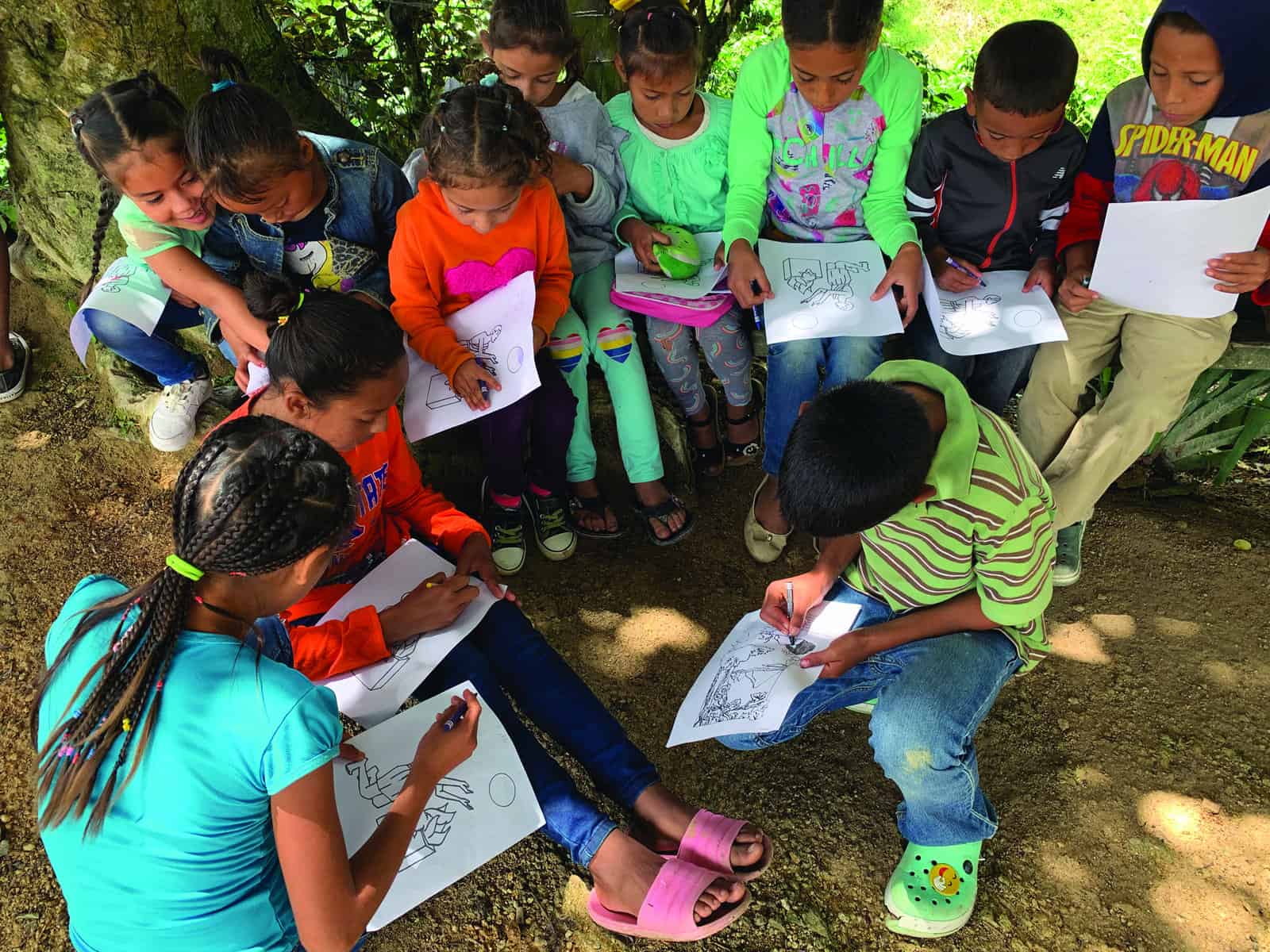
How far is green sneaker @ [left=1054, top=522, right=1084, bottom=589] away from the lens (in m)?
2.66

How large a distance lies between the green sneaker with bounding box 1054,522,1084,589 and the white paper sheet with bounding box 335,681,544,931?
1.76m

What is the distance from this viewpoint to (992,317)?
245cm

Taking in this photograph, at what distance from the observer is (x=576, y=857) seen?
5.84 feet

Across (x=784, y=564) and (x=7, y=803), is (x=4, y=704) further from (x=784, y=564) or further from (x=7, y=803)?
(x=784, y=564)

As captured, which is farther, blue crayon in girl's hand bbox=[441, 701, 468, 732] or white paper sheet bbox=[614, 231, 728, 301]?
white paper sheet bbox=[614, 231, 728, 301]

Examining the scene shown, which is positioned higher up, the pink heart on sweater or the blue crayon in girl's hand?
the pink heart on sweater

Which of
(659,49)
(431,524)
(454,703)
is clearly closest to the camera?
(454,703)

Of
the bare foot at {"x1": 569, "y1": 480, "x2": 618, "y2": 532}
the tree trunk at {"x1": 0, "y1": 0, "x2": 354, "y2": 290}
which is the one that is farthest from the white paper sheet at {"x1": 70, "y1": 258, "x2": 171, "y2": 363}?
the bare foot at {"x1": 569, "y1": 480, "x2": 618, "y2": 532}

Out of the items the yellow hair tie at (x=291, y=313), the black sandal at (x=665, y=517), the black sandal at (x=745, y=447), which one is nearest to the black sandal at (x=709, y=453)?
the black sandal at (x=745, y=447)

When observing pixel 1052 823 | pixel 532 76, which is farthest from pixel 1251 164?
pixel 532 76

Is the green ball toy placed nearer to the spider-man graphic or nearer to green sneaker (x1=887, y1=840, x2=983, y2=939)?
the spider-man graphic

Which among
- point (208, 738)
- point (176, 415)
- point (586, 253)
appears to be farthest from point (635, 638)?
point (176, 415)

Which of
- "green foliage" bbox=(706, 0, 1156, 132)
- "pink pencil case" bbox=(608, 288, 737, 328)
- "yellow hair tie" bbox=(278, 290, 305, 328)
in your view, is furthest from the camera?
"green foliage" bbox=(706, 0, 1156, 132)

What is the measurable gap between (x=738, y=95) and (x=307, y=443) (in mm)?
1779
